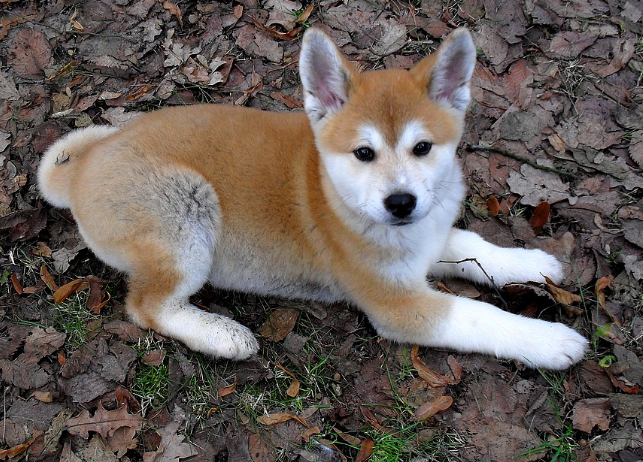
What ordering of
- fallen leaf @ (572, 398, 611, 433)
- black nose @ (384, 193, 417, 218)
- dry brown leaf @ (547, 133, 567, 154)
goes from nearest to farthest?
black nose @ (384, 193, 417, 218), fallen leaf @ (572, 398, 611, 433), dry brown leaf @ (547, 133, 567, 154)

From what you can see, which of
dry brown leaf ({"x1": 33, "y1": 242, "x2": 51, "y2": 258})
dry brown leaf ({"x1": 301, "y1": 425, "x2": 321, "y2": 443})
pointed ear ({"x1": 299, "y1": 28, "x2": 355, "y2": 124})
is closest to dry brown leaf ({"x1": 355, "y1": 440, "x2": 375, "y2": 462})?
dry brown leaf ({"x1": 301, "y1": 425, "x2": 321, "y2": 443})

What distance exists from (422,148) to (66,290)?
294 centimetres

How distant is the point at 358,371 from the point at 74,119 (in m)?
3.58

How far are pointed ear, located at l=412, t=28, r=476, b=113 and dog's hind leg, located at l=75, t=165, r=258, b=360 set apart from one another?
165 centimetres

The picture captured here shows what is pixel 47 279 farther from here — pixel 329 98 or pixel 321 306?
pixel 329 98

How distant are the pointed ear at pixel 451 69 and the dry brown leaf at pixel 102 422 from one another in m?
2.85

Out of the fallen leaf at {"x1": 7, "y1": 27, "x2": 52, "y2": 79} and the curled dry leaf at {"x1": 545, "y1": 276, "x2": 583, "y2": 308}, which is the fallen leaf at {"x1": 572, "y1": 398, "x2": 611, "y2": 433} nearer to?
the curled dry leaf at {"x1": 545, "y1": 276, "x2": 583, "y2": 308}

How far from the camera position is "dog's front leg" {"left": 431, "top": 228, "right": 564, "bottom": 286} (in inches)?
164

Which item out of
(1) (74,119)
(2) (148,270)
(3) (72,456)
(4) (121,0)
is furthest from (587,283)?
(4) (121,0)

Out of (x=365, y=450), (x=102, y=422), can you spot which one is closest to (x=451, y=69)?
(x=365, y=450)

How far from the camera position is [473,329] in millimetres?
3732

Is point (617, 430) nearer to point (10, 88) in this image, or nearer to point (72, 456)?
point (72, 456)

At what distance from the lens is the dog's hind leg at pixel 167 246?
3.81 metres

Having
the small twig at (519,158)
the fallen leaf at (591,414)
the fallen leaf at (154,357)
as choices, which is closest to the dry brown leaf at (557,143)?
the small twig at (519,158)
